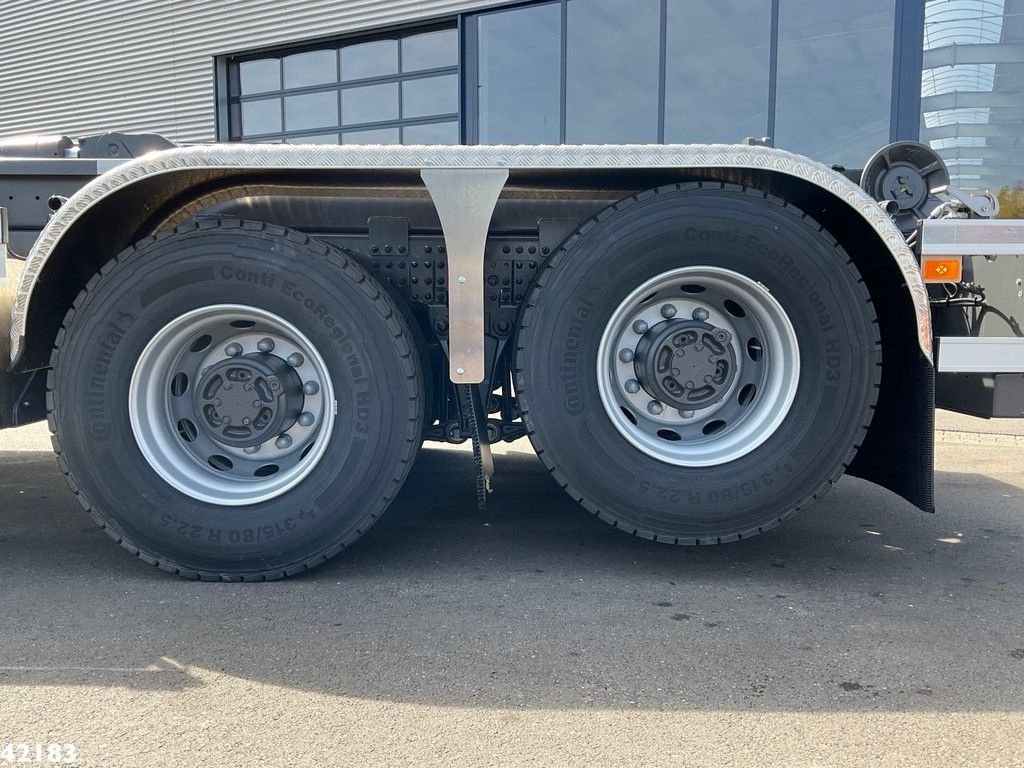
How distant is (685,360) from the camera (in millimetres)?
2869

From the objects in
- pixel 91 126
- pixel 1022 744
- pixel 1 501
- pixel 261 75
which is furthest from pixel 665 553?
pixel 91 126

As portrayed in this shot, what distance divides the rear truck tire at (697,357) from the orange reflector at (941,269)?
222mm

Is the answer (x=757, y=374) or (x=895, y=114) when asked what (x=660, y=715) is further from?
(x=895, y=114)

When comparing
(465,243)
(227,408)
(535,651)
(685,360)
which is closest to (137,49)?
(227,408)

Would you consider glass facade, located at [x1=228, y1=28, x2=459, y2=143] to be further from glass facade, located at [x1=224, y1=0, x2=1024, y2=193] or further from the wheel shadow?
the wheel shadow

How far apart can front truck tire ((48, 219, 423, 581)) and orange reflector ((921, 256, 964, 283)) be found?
187 centimetres

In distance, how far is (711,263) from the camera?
278cm

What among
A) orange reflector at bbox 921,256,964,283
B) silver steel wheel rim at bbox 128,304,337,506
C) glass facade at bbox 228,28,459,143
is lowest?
silver steel wheel rim at bbox 128,304,337,506

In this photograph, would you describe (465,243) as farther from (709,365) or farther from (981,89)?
(981,89)

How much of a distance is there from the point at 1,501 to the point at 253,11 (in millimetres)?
10818

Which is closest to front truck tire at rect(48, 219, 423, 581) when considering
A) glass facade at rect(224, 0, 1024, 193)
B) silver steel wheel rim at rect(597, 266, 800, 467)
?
silver steel wheel rim at rect(597, 266, 800, 467)

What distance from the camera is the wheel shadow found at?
2.08m

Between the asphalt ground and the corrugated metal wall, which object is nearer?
the asphalt ground

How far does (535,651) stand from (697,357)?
1252 millimetres
